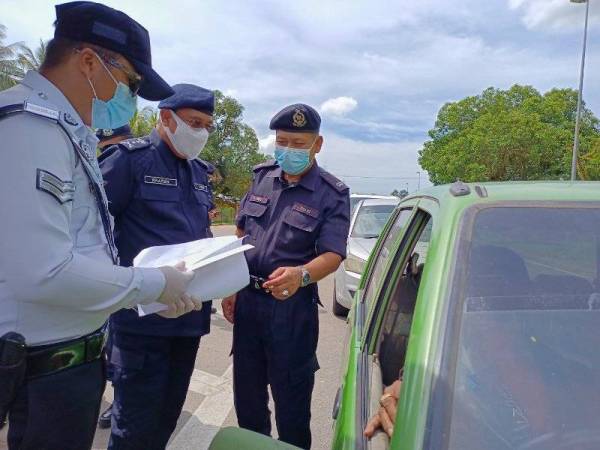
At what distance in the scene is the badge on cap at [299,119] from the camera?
2.67m

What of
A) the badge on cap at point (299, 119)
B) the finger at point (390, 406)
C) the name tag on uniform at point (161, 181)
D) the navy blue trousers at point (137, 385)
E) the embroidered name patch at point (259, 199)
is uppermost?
the badge on cap at point (299, 119)

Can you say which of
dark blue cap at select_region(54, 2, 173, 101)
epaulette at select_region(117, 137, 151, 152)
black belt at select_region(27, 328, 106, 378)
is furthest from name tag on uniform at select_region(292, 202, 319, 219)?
black belt at select_region(27, 328, 106, 378)

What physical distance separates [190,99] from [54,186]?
3.97 feet

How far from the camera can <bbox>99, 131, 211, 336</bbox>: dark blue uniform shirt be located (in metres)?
2.18

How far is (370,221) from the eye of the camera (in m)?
7.08

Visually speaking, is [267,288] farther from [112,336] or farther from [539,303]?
[539,303]

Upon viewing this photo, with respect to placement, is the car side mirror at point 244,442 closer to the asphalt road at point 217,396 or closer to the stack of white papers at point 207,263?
the stack of white papers at point 207,263

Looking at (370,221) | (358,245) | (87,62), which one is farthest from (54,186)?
(370,221)

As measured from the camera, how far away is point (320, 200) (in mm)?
2641

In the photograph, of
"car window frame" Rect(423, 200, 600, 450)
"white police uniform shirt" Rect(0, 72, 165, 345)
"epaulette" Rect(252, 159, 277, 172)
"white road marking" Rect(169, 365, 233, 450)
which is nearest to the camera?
"car window frame" Rect(423, 200, 600, 450)

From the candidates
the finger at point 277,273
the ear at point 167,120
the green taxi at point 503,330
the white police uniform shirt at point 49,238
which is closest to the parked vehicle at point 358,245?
the finger at point 277,273

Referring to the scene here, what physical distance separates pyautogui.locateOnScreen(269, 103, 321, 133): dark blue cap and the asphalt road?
197cm

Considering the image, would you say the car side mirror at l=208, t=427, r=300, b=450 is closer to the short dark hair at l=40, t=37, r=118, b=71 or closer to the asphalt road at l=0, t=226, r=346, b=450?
the short dark hair at l=40, t=37, r=118, b=71

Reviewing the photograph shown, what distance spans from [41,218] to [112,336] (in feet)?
3.77
